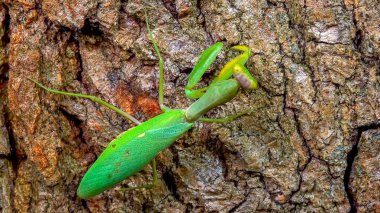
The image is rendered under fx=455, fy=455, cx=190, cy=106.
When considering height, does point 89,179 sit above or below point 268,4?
below

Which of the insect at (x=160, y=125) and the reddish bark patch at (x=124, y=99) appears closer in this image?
the insect at (x=160, y=125)

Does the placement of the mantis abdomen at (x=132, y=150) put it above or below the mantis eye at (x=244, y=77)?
below

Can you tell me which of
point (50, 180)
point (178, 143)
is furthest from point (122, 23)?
point (50, 180)

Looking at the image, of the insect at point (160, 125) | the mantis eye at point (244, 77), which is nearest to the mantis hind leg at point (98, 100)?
the insect at point (160, 125)

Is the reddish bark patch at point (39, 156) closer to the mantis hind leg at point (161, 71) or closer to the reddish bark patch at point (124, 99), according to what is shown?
the reddish bark patch at point (124, 99)

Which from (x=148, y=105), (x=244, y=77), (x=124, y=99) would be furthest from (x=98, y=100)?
(x=244, y=77)

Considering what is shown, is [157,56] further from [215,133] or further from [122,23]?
[215,133]
